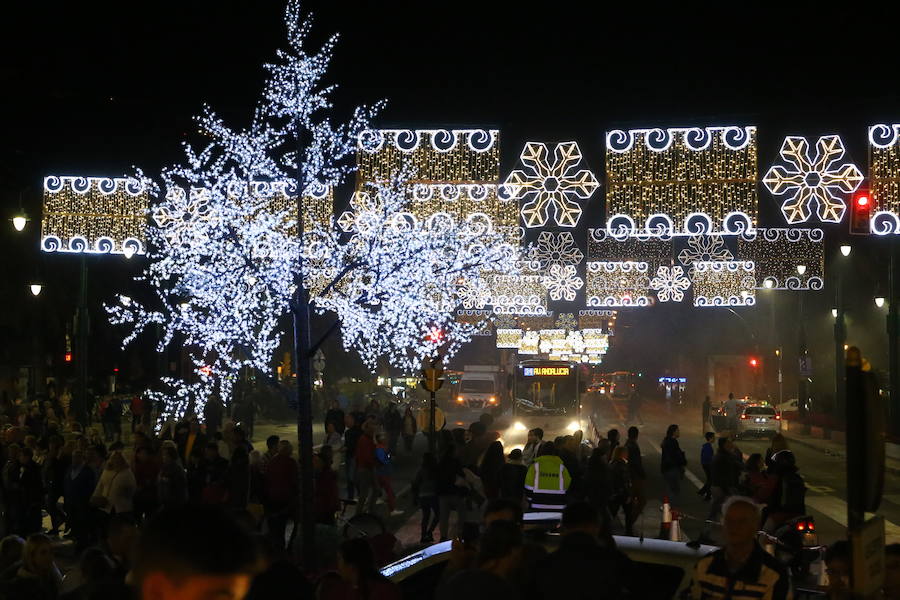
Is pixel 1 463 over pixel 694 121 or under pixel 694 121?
under

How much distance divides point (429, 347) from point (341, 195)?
4654mm

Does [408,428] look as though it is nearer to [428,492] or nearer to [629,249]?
[629,249]

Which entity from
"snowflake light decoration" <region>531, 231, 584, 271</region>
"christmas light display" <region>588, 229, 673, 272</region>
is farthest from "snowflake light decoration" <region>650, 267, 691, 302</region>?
"snowflake light decoration" <region>531, 231, 584, 271</region>

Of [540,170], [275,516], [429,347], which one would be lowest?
[275,516]

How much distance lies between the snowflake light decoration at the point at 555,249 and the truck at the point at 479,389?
3033 cm

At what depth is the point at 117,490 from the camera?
1424 centimetres

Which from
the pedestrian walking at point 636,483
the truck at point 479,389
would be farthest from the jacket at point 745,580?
the truck at point 479,389

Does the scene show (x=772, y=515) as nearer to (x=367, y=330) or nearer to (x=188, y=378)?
(x=367, y=330)

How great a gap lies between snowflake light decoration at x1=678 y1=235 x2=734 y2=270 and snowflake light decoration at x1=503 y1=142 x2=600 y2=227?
10872 mm

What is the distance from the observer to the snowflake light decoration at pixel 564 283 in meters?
34.9

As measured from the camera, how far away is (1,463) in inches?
686

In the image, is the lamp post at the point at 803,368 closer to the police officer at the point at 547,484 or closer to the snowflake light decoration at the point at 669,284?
the snowflake light decoration at the point at 669,284

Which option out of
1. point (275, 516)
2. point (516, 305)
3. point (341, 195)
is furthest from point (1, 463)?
point (516, 305)

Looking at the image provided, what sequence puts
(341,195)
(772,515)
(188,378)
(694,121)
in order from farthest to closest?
(188,378)
(341,195)
(694,121)
(772,515)
